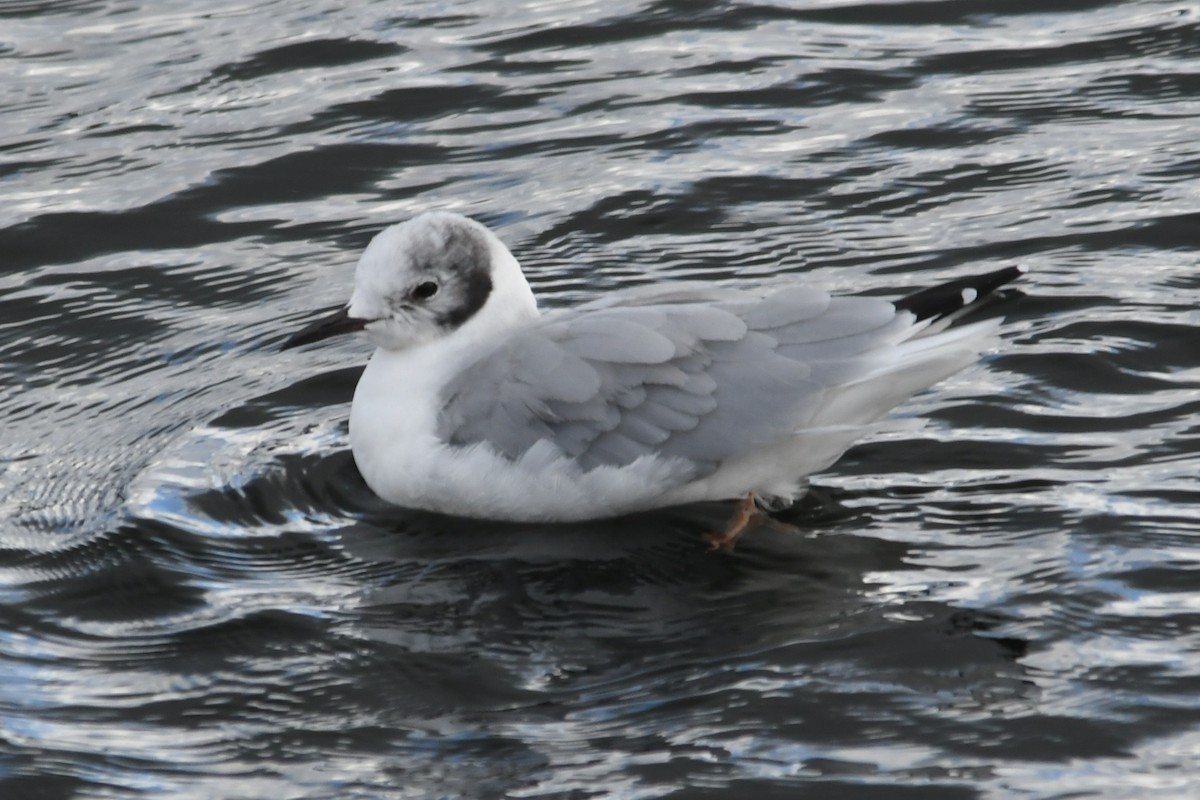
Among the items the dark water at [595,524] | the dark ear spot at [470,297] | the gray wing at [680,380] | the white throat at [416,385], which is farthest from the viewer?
the dark ear spot at [470,297]

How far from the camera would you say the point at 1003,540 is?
20.1 feet

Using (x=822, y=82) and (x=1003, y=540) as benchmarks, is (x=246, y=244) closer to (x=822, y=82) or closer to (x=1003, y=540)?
(x=822, y=82)

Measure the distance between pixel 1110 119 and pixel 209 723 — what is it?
19.9 ft

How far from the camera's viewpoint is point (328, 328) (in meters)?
6.59

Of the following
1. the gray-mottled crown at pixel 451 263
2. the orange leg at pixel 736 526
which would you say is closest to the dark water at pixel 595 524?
the orange leg at pixel 736 526

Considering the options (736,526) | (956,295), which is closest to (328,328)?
(736,526)

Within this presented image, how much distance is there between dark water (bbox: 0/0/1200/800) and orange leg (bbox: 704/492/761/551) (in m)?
0.08

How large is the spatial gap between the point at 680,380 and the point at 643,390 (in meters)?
0.13

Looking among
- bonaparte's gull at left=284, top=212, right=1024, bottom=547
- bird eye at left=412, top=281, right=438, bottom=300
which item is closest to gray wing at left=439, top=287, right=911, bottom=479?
bonaparte's gull at left=284, top=212, right=1024, bottom=547

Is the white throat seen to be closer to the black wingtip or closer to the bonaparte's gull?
the bonaparte's gull

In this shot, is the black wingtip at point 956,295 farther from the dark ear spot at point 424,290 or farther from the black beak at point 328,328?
the black beak at point 328,328

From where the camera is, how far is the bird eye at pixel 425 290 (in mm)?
6711

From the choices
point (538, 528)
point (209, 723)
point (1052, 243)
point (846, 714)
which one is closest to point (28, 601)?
point (209, 723)

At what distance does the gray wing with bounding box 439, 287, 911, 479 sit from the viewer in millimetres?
6234
